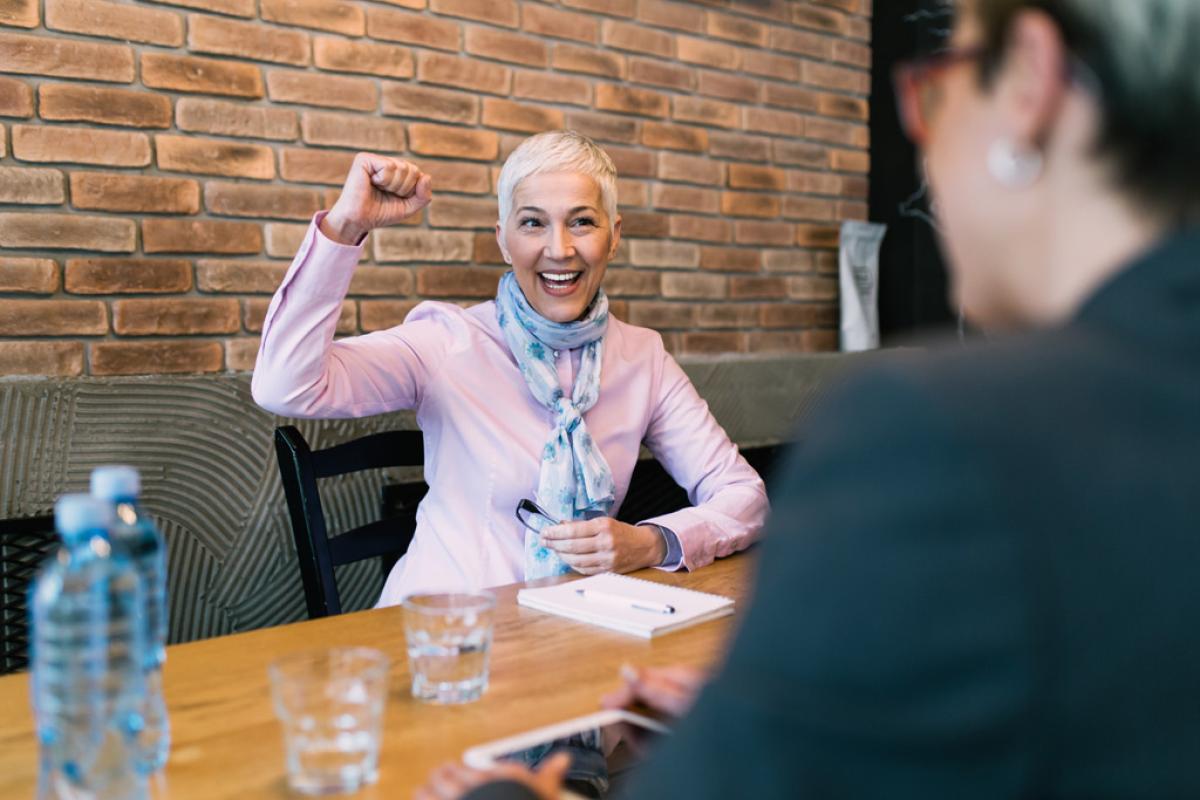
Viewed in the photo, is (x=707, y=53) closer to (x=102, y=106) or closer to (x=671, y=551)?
(x=102, y=106)

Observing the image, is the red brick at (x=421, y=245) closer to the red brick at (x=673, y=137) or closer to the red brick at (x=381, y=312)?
the red brick at (x=381, y=312)

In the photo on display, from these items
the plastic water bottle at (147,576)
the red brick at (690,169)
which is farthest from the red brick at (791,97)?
the plastic water bottle at (147,576)

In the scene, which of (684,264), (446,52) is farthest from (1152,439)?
(684,264)

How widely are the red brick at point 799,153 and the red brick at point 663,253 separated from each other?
485mm

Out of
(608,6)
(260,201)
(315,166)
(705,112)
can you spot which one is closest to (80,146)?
(260,201)

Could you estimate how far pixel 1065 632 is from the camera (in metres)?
0.45

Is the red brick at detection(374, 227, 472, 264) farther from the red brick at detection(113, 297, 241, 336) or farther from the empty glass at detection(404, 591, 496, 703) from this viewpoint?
the empty glass at detection(404, 591, 496, 703)

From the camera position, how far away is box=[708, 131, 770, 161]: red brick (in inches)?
130

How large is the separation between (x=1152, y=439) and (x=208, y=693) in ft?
2.90

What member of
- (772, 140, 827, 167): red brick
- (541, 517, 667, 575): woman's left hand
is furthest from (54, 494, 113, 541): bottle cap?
(772, 140, 827, 167): red brick

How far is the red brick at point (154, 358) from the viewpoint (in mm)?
2186

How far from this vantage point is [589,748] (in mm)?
932

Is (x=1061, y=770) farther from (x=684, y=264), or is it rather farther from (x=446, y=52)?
(x=684, y=264)

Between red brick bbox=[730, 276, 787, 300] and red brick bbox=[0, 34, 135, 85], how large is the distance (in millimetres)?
1827
